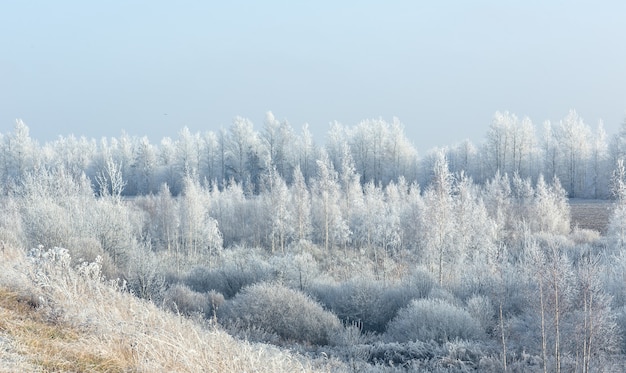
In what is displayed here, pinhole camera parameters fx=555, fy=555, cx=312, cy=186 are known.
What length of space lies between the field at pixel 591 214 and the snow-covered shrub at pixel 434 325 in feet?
75.9

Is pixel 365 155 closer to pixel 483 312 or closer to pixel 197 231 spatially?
pixel 197 231

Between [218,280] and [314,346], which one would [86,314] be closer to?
[314,346]

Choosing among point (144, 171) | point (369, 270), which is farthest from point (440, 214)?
point (144, 171)

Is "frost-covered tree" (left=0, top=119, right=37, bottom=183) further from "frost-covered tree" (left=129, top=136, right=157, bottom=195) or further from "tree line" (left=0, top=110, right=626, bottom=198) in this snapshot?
"frost-covered tree" (left=129, top=136, right=157, bottom=195)

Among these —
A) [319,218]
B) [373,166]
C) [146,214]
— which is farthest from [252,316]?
[373,166]

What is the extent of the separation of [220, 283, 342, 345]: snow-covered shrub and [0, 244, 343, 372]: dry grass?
277 inches

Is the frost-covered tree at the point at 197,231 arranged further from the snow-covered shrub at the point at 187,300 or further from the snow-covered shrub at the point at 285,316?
the snow-covered shrub at the point at 285,316

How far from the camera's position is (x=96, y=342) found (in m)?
5.08

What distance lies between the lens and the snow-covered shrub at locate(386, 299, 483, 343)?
12.4 m

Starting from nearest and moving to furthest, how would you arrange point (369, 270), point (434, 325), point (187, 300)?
1. point (434, 325)
2. point (187, 300)
3. point (369, 270)

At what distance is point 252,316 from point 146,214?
95.8 ft

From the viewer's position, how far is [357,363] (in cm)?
961

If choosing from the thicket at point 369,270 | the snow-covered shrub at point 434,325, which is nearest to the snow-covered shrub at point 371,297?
the thicket at point 369,270

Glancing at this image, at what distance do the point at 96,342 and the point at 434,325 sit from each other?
9043 mm
